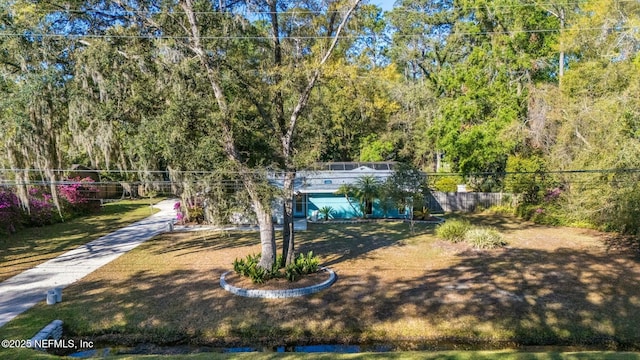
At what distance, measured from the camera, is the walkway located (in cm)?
880

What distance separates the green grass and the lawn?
2.75m

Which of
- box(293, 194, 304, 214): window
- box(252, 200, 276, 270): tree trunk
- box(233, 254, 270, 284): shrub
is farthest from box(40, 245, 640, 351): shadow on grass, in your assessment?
box(293, 194, 304, 214): window

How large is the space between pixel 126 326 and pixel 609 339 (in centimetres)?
918

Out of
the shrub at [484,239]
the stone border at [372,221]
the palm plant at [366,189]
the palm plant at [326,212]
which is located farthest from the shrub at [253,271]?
the palm plant at [326,212]

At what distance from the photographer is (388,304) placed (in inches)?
341

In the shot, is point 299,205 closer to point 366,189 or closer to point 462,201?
point 366,189

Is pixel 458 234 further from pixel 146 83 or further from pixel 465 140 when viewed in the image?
pixel 146 83

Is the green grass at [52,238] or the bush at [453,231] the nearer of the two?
the green grass at [52,238]

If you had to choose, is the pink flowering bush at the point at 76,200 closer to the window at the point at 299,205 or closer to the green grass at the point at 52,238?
the green grass at the point at 52,238

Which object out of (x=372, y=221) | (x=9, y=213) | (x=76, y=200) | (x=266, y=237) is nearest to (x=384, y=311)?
(x=266, y=237)

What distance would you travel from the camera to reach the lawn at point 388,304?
7.48 metres

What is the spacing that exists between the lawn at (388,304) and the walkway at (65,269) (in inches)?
19.6

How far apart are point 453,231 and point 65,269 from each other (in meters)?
12.8

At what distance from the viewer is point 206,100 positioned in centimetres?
943
